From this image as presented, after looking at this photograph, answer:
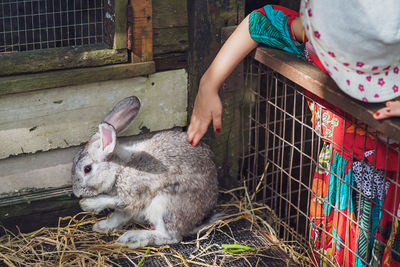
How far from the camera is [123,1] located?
3.34m

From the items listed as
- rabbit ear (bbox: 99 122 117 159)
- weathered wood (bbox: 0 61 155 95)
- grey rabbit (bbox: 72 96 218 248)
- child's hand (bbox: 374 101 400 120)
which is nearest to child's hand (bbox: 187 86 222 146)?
grey rabbit (bbox: 72 96 218 248)

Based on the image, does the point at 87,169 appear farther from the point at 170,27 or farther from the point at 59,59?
the point at 170,27

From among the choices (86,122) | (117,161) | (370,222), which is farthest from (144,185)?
(370,222)

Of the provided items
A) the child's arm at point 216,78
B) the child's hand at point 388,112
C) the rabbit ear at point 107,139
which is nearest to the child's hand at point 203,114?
the child's arm at point 216,78

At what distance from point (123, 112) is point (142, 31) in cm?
47

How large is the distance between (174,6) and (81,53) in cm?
59

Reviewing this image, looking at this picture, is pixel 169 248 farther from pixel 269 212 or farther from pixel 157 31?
pixel 157 31

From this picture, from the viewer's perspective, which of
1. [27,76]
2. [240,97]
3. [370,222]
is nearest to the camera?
[370,222]

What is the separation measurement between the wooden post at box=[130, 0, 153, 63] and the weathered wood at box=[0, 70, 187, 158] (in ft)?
0.49

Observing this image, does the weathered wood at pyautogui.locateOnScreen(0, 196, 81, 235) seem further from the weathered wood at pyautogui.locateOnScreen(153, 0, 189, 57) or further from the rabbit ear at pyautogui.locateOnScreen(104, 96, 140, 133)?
the weathered wood at pyautogui.locateOnScreen(153, 0, 189, 57)

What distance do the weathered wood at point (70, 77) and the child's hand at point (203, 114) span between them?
0.36 m

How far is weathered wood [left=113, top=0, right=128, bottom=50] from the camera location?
3.34 m

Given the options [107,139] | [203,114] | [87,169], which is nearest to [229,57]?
[203,114]

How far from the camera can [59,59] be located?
11.0 feet
